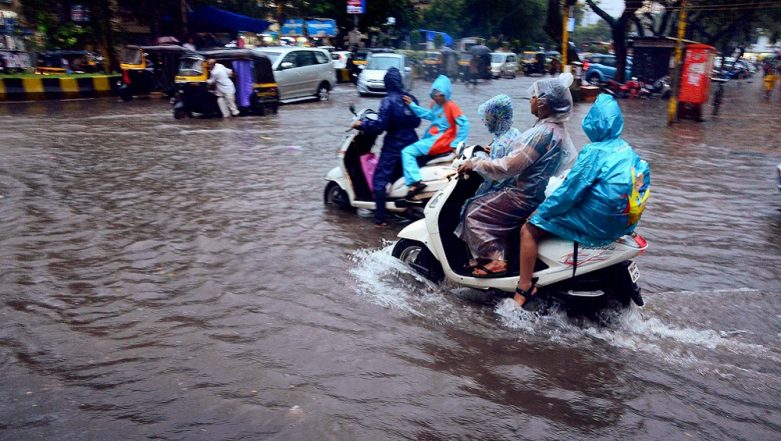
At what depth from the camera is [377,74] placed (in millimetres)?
24031

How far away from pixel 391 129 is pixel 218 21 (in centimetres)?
2486

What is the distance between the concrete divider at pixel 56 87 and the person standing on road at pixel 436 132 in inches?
664

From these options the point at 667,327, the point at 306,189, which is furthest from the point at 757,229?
the point at 306,189

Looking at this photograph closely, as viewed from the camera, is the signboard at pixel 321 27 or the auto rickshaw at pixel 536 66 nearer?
the signboard at pixel 321 27

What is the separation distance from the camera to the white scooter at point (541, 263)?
4.35 meters

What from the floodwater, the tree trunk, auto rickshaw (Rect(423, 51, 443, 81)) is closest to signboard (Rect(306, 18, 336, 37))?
auto rickshaw (Rect(423, 51, 443, 81))

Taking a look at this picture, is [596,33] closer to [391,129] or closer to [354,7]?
[354,7]

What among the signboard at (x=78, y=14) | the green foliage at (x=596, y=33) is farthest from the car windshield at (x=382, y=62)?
the green foliage at (x=596, y=33)

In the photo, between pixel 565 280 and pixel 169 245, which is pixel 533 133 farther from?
pixel 169 245

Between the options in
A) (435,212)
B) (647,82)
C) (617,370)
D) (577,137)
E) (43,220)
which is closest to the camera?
(617,370)

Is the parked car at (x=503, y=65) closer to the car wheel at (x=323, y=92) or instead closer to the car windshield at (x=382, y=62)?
the car windshield at (x=382, y=62)

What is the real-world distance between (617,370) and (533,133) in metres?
1.62

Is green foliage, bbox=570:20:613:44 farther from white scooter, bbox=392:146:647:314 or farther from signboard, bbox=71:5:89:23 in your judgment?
white scooter, bbox=392:146:647:314

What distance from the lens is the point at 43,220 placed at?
7074 millimetres
